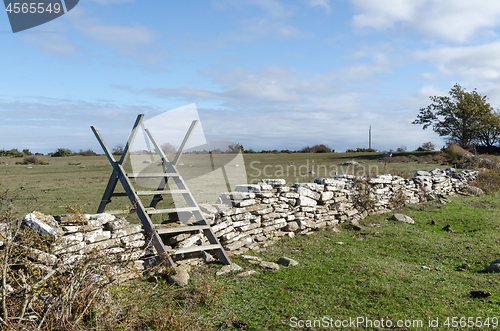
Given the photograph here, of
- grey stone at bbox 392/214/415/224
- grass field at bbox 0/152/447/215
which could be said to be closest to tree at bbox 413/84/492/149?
grass field at bbox 0/152/447/215

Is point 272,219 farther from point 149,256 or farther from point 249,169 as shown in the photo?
point 249,169

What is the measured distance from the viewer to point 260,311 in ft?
14.8

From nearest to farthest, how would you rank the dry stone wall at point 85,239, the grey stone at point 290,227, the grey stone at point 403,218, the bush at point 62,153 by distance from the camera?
1. the dry stone wall at point 85,239
2. the grey stone at point 290,227
3. the grey stone at point 403,218
4. the bush at point 62,153

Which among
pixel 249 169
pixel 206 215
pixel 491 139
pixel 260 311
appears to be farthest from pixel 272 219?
pixel 491 139

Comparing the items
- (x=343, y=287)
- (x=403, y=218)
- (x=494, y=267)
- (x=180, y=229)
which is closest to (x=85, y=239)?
(x=180, y=229)

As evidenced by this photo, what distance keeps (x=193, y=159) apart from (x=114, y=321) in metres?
22.6

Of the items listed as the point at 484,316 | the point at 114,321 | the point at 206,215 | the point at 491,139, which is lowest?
the point at 484,316

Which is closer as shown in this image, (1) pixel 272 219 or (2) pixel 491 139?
(1) pixel 272 219

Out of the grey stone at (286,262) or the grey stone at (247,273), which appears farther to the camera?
the grey stone at (286,262)

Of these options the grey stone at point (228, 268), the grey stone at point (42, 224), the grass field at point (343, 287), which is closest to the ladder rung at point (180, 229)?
the grass field at point (343, 287)

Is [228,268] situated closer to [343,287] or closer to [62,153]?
[343,287]

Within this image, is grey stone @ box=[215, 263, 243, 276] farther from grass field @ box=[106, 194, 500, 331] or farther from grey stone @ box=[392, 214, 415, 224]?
grey stone @ box=[392, 214, 415, 224]

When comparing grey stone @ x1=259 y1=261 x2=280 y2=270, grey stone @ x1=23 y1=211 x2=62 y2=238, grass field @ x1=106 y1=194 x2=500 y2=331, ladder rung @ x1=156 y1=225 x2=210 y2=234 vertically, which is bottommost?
grass field @ x1=106 y1=194 x2=500 y2=331

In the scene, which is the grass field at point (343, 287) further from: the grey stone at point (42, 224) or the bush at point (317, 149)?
the bush at point (317, 149)
